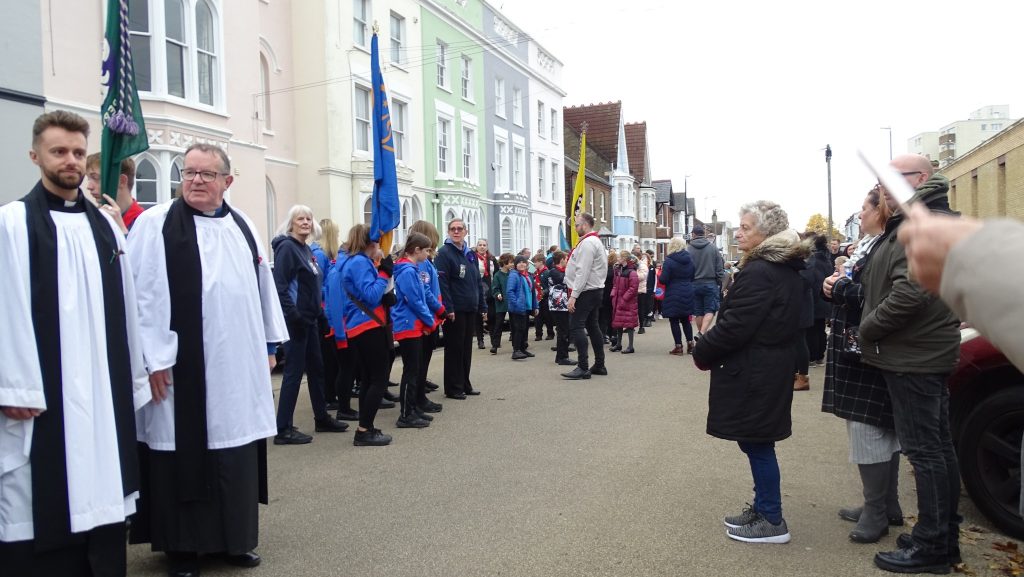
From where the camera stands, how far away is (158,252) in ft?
12.4

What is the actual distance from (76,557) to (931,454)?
162 inches

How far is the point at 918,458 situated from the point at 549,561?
2.01 meters

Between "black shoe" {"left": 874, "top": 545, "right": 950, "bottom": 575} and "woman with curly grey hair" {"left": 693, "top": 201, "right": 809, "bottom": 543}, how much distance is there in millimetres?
583

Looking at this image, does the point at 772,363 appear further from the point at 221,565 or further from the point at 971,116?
the point at 971,116

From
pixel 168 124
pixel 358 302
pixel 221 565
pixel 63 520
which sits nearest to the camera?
pixel 63 520

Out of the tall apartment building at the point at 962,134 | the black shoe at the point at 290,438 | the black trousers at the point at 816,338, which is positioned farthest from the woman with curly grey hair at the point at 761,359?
the tall apartment building at the point at 962,134

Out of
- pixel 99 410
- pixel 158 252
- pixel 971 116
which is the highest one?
pixel 971 116

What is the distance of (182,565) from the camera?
12.5ft

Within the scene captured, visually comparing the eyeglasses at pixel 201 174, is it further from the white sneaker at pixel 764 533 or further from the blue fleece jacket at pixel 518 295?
the blue fleece jacket at pixel 518 295

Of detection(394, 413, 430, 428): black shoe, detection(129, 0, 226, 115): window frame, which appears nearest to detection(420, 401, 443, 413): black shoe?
detection(394, 413, 430, 428): black shoe

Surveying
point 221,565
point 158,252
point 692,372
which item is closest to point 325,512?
point 221,565

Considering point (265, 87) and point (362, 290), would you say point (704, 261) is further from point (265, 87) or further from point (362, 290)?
point (265, 87)

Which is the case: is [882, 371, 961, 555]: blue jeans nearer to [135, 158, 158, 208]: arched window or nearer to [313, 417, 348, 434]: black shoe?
[313, 417, 348, 434]: black shoe

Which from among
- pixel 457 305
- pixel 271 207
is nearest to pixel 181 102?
pixel 271 207
